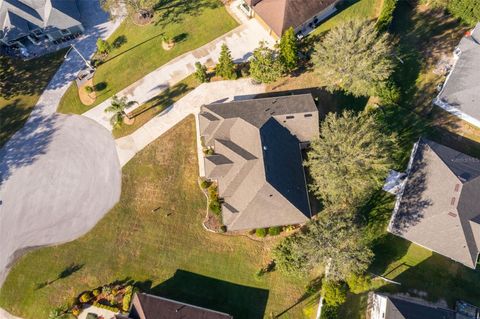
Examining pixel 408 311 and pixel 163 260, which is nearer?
pixel 408 311

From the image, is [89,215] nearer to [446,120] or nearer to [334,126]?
[334,126]

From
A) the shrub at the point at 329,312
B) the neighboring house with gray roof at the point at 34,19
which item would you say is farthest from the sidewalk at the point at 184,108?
the shrub at the point at 329,312

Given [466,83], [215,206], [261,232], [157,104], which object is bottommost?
[261,232]

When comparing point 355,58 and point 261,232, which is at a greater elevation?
point 355,58

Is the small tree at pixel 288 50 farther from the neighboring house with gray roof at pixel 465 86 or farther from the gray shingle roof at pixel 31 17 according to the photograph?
the gray shingle roof at pixel 31 17

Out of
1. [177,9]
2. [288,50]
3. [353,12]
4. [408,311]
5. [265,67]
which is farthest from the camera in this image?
[177,9]

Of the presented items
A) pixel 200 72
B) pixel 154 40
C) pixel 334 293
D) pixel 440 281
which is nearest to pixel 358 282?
pixel 334 293

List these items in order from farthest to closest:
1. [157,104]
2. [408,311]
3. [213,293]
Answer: [157,104], [213,293], [408,311]

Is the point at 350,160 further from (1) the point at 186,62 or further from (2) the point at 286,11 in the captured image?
(1) the point at 186,62
